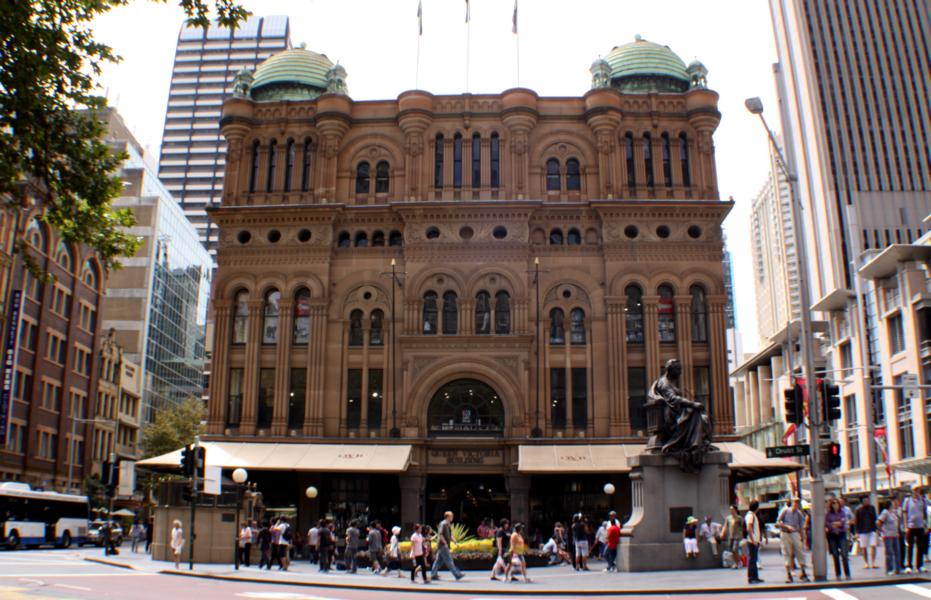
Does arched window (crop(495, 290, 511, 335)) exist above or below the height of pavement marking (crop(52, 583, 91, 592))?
above

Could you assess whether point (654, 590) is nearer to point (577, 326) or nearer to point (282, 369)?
point (577, 326)

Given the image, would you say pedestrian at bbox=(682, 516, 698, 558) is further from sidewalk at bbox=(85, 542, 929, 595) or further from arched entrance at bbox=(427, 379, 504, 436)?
arched entrance at bbox=(427, 379, 504, 436)

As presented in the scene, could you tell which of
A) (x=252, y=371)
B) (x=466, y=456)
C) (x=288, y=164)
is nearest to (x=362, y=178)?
(x=288, y=164)

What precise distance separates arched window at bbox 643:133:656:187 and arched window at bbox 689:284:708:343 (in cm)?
624

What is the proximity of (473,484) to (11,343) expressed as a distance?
32650 millimetres

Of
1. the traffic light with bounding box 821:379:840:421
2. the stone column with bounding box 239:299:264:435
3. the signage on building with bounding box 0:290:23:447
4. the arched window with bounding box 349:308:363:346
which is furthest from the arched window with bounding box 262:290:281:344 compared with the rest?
the traffic light with bounding box 821:379:840:421

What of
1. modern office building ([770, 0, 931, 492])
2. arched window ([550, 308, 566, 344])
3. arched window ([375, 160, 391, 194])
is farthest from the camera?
modern office building ([770, 0, 931, 492])

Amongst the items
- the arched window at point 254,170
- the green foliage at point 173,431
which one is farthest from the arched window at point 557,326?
the green foliage at point 173,431

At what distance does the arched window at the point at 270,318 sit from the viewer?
4647 cm

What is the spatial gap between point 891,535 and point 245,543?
21477 millimetres

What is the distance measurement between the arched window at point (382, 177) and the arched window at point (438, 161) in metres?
2.57

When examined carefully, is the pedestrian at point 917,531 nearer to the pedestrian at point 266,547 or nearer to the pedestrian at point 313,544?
the pedestrian at point 266,547

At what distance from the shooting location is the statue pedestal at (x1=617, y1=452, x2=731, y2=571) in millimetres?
25469

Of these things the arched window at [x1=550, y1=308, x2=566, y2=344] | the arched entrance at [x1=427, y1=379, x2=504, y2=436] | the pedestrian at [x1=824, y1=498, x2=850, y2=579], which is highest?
the arched window at [x1=550, y1=308, x2=566, y2=344]
